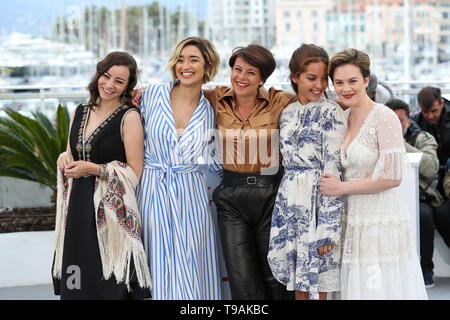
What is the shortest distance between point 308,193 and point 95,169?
3.94 feet

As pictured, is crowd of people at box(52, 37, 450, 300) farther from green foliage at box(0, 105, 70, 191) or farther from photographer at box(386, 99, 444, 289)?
green foliage at box(0, 105, 70, 191)

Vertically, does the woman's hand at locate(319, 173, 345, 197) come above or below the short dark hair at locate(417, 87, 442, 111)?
below

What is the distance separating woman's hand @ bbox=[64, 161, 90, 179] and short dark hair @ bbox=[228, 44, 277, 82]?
40.6 inches

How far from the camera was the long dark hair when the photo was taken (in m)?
3.57


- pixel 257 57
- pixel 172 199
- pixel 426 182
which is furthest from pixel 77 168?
pixel 426 182

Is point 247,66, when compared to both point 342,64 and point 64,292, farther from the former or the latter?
point 64,292

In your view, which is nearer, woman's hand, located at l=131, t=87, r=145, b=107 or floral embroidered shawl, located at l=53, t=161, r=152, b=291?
floral embroidered shawl, located at l=53, t=161, r=152, b=291

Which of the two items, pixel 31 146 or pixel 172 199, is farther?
pixel 31 146

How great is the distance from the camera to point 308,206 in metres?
3.28

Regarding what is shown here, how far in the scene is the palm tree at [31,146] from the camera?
5680mm

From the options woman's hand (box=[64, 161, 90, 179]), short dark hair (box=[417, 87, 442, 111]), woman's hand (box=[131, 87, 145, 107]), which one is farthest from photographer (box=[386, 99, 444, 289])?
woman's hand (box=[64, 161, 90, 179])

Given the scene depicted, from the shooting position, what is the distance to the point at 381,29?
28172 millimetres

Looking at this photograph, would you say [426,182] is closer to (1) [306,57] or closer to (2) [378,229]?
(2) [378,229]

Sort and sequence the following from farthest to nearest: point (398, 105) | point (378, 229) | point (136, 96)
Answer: point (398, 105) → point (136, 96) → point (378, 229)
